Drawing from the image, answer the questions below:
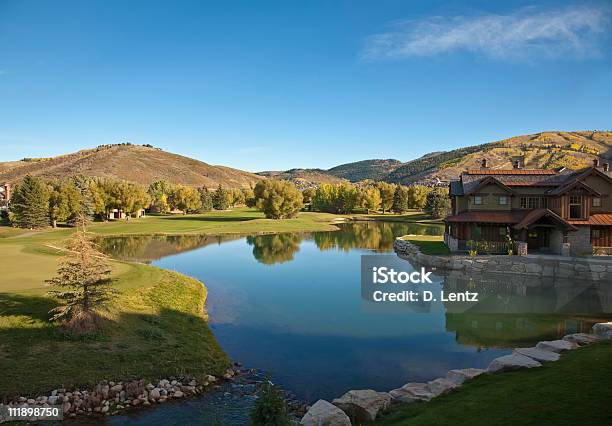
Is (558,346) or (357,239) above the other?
(357,239)

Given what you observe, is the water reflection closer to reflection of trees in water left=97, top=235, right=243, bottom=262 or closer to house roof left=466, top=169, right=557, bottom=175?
reflection of trees in water left=97, top=235, right=243, bottom=262

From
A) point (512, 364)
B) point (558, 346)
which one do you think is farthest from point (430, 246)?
point (512, 364)

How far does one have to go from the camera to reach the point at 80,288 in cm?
1758

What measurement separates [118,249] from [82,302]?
35.1 meters

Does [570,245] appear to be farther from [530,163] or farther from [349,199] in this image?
[530,163]

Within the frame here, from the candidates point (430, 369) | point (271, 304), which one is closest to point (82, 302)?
point (271, 304)

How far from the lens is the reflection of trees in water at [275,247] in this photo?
46.1 m

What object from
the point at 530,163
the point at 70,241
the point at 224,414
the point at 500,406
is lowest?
the point at 224,414

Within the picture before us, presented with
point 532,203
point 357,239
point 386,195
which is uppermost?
point 386,195

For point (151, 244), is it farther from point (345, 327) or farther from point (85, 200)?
point (345, 327)

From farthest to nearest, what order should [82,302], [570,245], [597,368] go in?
1. [570,245]
2. [82,302]
3. [597,368]

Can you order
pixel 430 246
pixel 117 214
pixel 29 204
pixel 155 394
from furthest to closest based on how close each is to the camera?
pixel 117 214
pixel 29 204
pixel 430 246
pixel 155 394

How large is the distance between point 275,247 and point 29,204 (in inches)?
1750

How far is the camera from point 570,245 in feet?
122
